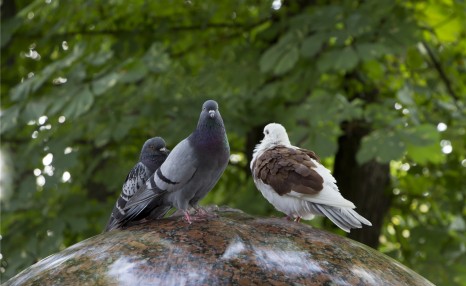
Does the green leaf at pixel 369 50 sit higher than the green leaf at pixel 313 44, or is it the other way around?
the green leaf at pixel 313 44

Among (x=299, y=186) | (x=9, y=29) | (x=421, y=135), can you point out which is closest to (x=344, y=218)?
(x=299, y=186)

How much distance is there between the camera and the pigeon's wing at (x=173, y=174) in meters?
3.34

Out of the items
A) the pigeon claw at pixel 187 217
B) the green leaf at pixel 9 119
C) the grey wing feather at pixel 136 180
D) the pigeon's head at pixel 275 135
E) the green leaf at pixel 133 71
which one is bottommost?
the pigeon claw at pixel 187 217

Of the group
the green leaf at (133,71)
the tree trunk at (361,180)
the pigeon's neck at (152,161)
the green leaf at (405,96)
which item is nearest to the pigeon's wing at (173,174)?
the pigeon's neck at (152,161)

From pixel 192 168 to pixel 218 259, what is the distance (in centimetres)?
52

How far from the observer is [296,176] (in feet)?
11.8

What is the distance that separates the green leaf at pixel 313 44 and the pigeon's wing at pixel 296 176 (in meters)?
2.66

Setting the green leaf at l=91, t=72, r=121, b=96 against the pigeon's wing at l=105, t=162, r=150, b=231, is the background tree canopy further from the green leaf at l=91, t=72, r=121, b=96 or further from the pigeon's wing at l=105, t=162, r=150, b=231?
the pigeon's wing at l=105, t=162, r=150, b=231

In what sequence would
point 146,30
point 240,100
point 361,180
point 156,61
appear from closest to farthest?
1. point 156,61
2. point 240,100
3. point 361,180
4. point 146,30

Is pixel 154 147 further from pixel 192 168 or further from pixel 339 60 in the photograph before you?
pixel 339 60

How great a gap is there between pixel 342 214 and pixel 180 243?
2.53 feet

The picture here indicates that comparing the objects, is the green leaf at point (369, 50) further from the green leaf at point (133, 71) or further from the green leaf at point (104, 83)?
the green leaf at point (104, 83)

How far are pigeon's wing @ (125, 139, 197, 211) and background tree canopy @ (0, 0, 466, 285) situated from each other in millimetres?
2404

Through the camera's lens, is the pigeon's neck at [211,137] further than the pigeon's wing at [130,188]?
No
